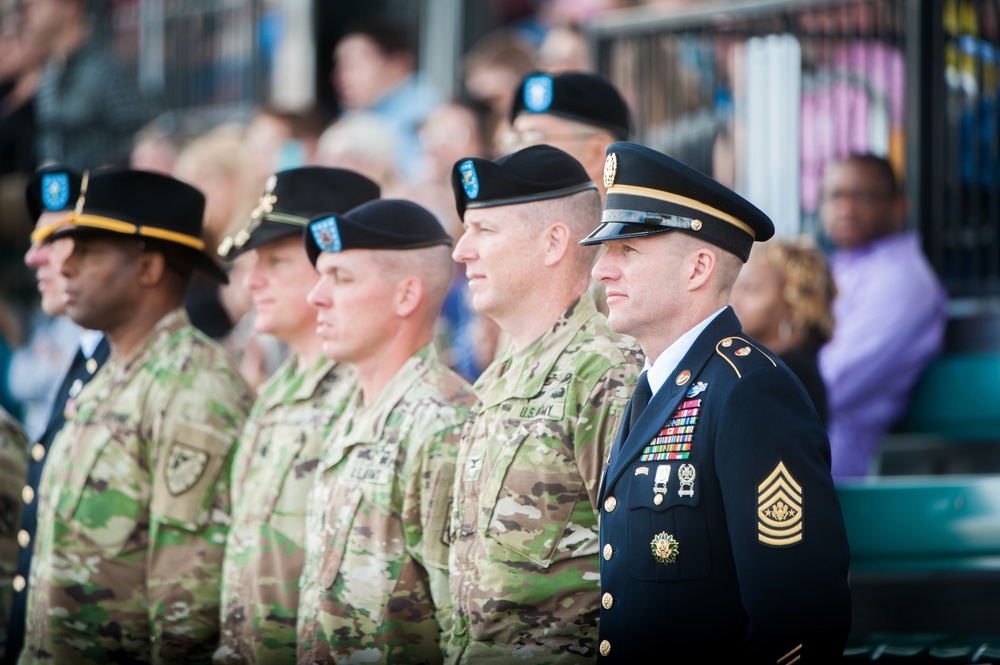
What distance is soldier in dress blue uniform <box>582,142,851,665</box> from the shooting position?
2.69 metres

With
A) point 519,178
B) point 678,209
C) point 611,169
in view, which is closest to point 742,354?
point 678,209

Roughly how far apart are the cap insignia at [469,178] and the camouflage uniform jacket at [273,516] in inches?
37.7

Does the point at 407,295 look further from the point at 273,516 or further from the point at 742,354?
the point at 742,354

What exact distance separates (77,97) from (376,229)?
22.0 feet

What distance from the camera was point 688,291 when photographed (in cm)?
303

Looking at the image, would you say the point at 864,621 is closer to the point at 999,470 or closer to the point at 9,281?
the point at 999,470

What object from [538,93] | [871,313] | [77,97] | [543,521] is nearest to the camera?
[543,521]

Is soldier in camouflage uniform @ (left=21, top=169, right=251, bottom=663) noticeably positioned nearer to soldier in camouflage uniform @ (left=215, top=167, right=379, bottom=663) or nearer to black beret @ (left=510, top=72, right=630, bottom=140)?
soldier in camouflage uniform @ (left=215, top=167, right=379, bottom=663)

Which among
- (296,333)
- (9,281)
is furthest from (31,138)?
(296,333)

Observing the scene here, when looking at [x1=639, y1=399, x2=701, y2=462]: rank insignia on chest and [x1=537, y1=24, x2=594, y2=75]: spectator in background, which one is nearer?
[x1=639, y1=399, x2=701, y2=462]: rank insignia on chest

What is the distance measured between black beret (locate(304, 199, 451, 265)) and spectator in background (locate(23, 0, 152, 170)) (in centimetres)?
627

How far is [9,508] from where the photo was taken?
5.25 metres

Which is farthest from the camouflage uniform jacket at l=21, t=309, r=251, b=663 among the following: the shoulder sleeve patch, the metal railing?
the metal railing

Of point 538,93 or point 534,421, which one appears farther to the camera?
point 538,93
